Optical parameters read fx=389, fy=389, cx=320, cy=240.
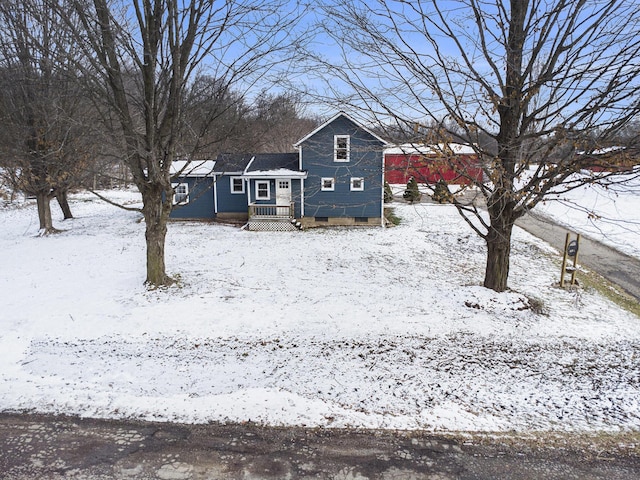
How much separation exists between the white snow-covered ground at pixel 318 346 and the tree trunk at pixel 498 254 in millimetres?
381

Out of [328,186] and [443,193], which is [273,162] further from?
[443,193]

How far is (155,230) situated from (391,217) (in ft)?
49.7

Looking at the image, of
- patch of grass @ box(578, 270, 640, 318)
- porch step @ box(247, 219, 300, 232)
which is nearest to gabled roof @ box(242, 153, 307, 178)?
porch step @ box(247, 219, 300, 232)

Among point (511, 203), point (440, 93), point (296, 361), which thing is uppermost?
point (440, 93)

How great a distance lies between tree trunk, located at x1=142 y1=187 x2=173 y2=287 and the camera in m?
8.40

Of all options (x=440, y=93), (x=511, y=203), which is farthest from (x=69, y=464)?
(x=511, y=203)

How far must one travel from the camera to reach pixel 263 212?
19625mm

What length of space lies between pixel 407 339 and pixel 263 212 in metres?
14.4

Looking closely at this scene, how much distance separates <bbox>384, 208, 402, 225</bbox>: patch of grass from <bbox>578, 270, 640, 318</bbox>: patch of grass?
9.94 metres

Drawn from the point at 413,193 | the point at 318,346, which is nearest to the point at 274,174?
the point at 413,193

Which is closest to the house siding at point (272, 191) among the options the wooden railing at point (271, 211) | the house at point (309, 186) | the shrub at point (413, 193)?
the house at point (309, 186)

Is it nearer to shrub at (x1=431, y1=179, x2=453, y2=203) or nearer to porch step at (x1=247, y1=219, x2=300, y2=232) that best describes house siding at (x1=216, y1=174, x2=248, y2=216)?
porch step at (x1=247, y1=219, x2=300, y2=232)

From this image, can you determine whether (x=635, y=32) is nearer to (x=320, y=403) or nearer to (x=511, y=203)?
(x=511, y=203)

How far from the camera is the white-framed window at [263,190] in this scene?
1984cm
